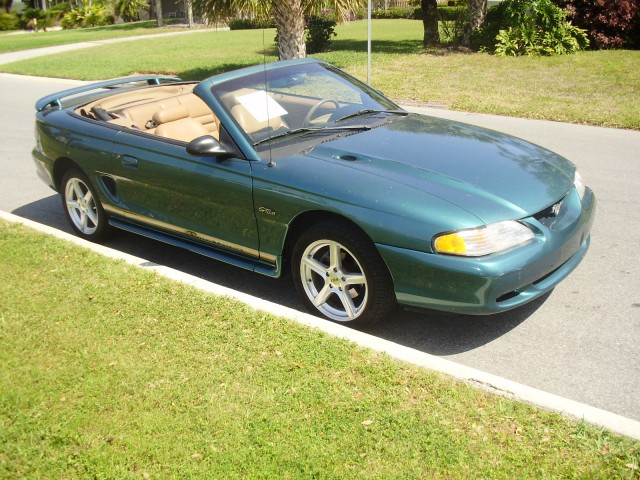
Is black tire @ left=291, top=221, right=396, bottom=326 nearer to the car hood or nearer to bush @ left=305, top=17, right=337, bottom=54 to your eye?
the car hood

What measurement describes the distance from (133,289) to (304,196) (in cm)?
145

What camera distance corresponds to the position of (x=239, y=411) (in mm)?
3398

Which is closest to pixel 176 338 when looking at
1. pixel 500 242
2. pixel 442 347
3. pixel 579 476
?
pixel 442 347

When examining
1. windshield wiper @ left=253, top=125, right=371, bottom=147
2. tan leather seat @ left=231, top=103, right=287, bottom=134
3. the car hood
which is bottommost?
the car hood

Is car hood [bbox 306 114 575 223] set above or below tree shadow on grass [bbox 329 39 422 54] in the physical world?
above

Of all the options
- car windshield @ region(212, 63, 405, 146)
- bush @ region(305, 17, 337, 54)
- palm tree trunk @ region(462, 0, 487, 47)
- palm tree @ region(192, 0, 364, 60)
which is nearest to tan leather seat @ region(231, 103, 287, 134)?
car windshield @ region(212, 63, 405, 146)

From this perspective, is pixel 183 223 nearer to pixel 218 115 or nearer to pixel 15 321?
pixel 218 115

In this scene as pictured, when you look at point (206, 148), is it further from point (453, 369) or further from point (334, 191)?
point (453, 369)

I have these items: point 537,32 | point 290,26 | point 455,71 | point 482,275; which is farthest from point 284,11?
point 482,275

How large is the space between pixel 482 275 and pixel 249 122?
2063 millimetres

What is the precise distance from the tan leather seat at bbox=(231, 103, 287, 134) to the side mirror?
0.26 metres

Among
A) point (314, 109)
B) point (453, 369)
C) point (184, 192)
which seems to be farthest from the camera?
point (314, 109)

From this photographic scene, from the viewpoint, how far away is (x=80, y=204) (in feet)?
20.5

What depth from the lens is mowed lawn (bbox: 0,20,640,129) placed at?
11961 mm
